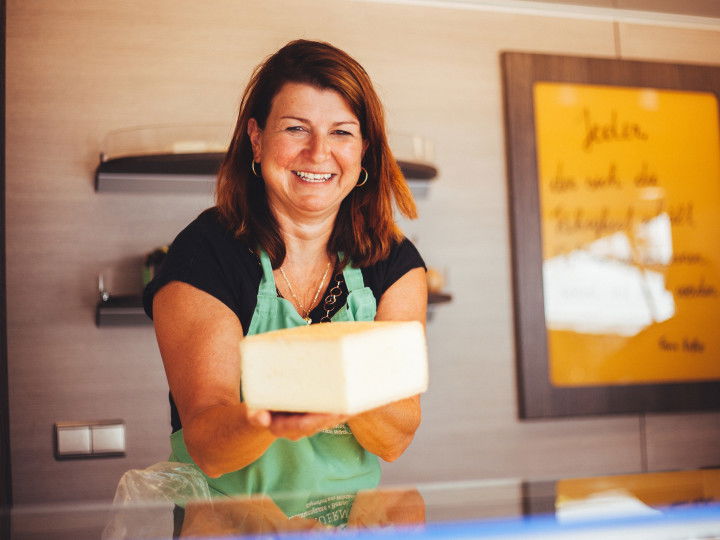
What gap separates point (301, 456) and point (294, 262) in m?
0.28

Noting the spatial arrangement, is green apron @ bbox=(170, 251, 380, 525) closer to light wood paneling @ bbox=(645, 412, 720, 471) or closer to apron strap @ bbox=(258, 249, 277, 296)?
apron strap @ bbox=(258, 249, 277, 296)

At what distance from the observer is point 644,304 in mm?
2045

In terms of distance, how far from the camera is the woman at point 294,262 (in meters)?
0.91

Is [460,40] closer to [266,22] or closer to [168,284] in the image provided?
[266,22]

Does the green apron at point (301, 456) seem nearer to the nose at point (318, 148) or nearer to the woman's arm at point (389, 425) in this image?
the woman's arm at point (389, 425)

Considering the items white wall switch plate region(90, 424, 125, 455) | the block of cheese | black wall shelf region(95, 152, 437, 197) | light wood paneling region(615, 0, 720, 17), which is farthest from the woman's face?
light wood paneling region(615, 0, 720, 17)

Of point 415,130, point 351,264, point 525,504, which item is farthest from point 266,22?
point 525,504

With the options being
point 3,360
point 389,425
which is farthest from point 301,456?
point 3,360

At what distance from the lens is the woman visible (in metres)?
0.91

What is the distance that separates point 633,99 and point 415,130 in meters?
0.66

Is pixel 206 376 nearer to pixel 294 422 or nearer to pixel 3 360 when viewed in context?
pixel 294 422

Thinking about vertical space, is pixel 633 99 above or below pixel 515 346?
above

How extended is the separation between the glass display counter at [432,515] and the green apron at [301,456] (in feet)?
0.86

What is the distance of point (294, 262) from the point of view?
1.09 m
